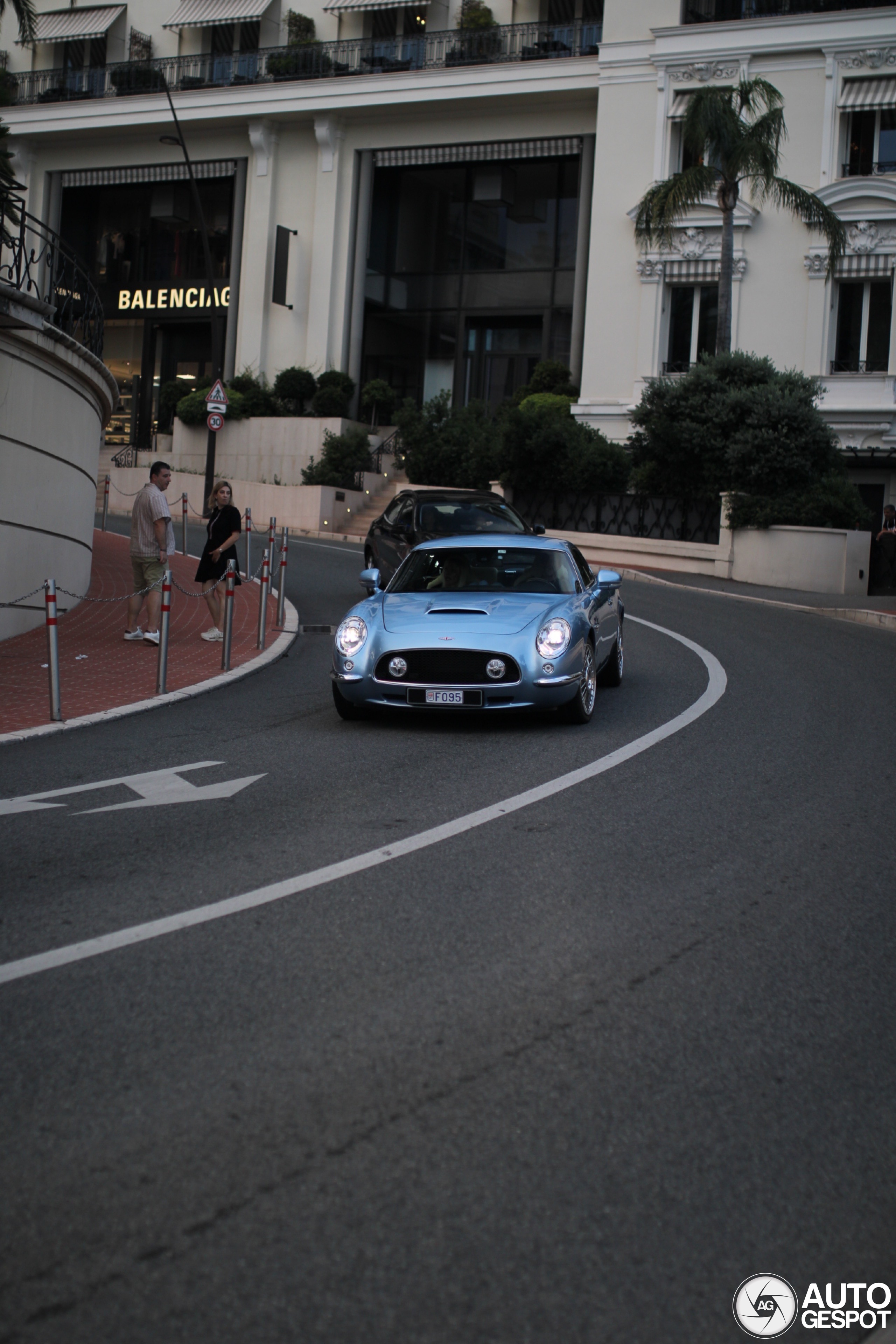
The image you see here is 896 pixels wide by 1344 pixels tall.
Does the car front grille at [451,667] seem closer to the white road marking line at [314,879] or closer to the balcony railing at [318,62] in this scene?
the white road marking line at [314,879]

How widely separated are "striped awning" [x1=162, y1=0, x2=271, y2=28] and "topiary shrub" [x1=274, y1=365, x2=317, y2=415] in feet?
41.2

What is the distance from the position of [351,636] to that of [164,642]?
7.72 feet

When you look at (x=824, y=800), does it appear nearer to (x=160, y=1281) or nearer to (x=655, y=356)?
(x=160, y=1281)

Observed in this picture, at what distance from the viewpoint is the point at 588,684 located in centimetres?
1003

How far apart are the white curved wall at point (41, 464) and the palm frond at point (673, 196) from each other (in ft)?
58.0

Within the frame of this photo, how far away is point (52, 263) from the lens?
1647 centimetres

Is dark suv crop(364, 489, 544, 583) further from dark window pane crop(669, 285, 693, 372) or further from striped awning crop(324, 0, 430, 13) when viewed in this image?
striped awning crop(324, 0, 430, 13)

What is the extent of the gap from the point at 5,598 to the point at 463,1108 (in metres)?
12.3

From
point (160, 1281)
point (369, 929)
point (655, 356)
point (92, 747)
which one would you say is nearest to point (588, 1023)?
point (369, 929)

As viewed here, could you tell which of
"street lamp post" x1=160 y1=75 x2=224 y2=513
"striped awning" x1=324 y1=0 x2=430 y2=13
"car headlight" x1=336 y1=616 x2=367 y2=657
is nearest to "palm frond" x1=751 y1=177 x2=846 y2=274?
"street lamp post" x1=160 y1=75 x2=224 y2=513

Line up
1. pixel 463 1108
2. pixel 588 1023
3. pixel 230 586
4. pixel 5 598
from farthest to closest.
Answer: pixel 5 598, pixel 230 586, pixel 588 1023, pixel 463 1108

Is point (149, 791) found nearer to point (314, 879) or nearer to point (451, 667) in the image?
point (314, 879)

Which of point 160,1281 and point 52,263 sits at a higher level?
point 52,263

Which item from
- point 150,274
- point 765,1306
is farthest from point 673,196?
point 765,1306
